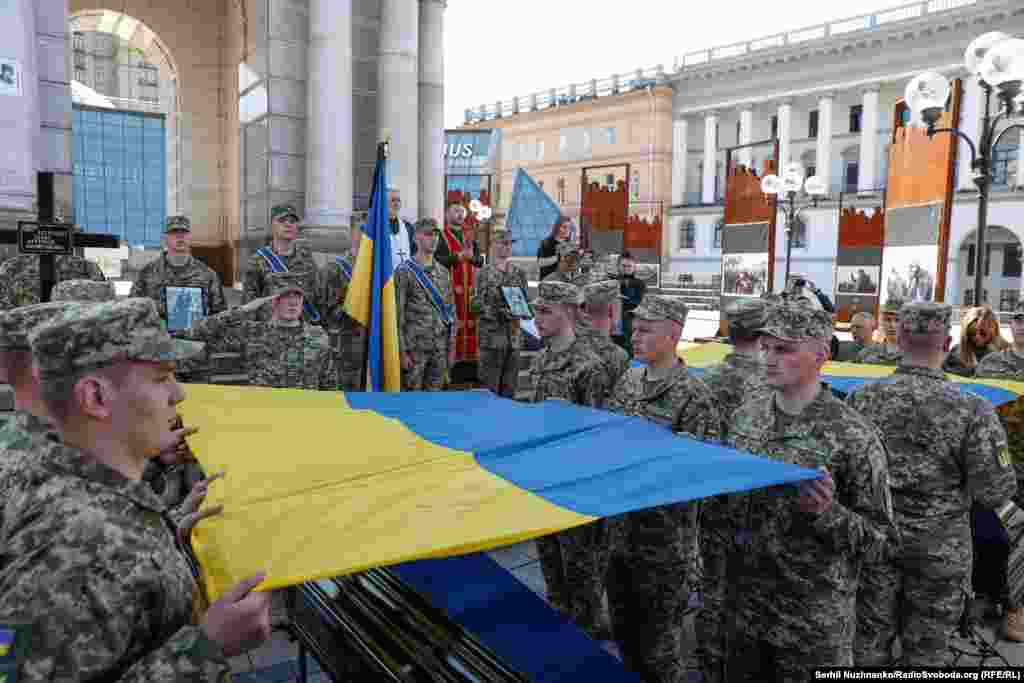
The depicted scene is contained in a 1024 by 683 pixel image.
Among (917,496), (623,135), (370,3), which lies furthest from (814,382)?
(623,135)

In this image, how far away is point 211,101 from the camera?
13.9 m

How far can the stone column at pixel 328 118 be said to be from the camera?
10844mm

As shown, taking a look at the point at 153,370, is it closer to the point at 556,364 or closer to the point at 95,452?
the point at 95,452

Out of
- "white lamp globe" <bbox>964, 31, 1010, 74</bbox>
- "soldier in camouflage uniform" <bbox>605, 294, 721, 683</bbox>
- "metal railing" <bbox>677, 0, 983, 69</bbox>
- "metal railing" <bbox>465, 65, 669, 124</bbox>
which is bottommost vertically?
"soldier in camouflage uniform" <bbox>605, 294, 721, 683</bbox>

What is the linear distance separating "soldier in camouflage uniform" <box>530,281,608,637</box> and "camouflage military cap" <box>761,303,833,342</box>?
5.61 ft

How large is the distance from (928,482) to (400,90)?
10.1 meters

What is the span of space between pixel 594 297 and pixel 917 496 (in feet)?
8.58

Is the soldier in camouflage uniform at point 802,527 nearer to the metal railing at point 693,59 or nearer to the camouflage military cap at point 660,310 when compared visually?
the camouflage military cap at point 660,310

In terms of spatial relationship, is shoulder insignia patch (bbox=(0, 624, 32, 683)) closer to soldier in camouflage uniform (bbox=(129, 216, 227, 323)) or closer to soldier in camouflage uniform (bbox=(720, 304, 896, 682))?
soldier in camouflage uniform (bbox=(720, 304, 896, 682))

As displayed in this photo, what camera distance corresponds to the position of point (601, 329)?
5.64 metres

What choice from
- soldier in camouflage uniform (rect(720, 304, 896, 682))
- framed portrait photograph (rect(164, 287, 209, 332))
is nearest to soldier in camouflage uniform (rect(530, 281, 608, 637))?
soldier in camouflage uniform (rect(720, 304, 896, 682))

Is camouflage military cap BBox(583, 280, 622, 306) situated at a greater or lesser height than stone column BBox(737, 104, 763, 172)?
lesser

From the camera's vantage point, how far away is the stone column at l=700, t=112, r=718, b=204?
186ft

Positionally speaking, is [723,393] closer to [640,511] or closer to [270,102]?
[640,511]
